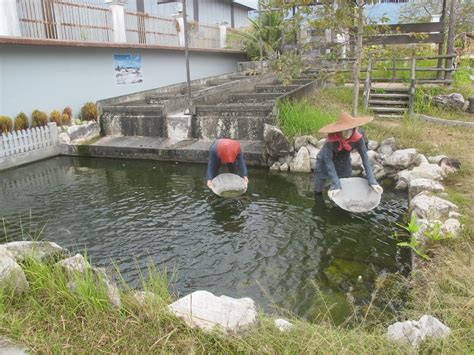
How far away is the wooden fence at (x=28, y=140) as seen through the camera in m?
10.2

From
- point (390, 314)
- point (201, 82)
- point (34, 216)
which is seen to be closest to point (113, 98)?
point (201, 82)

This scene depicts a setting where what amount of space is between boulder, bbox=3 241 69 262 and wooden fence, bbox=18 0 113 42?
9.36 meters

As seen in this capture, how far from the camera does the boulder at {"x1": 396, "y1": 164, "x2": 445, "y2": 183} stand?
23.6 ft

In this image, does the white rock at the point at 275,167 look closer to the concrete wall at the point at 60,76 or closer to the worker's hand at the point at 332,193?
the worker's hand at the point at 332,193

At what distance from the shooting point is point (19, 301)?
132 inches

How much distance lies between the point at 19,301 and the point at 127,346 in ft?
3.85

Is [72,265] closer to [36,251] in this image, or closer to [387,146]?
[36,251]

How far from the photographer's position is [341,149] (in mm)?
6199

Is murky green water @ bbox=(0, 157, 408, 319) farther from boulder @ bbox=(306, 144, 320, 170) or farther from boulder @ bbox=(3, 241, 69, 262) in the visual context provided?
boulder @ bbox=(3, 241, 69, 262)

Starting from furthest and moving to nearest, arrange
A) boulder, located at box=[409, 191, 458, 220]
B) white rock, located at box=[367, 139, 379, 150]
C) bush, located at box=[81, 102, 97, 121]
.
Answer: bush, located at box=[81, 102, 97, 121] → white rock, located at box=[367, 139, 379, 150] → boulder, located at box=[409, 191, 458, 220]

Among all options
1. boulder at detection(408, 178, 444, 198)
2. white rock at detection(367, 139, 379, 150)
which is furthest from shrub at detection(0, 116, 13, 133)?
boulder at detection(408, 178, 444, 198)

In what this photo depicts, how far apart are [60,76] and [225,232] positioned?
8.87 m

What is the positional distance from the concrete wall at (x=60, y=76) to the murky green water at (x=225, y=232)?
10.5 feet

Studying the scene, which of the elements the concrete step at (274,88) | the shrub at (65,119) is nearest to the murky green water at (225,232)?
the shrub at (65,119)
